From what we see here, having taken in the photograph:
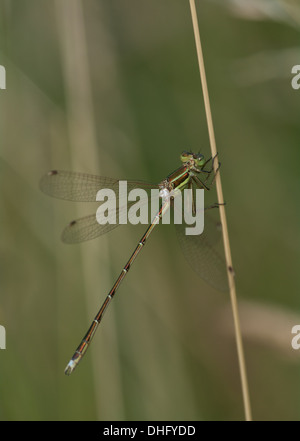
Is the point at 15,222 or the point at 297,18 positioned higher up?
the point at 297,18

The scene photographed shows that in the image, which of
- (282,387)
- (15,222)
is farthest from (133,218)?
(282,387)

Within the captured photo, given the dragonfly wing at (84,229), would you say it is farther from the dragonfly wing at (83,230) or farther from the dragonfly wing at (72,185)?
the dragonfly wing at (72,185)

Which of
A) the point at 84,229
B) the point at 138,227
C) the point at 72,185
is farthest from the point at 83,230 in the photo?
the point at 138,227

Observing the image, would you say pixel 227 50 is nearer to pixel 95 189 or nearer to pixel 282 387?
pixel 95 189

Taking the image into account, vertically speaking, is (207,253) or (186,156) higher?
(186,156)

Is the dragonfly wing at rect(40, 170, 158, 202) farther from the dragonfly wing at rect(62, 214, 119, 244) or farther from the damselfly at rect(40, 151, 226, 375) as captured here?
the dragonfly wing at rect(62, 214, 119, 244)

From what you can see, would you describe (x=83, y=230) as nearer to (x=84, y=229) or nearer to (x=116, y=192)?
(x=84, y=229)

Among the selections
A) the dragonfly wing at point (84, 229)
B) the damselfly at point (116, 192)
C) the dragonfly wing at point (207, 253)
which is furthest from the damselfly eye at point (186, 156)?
the dragonfly wing at point (84, 229)
